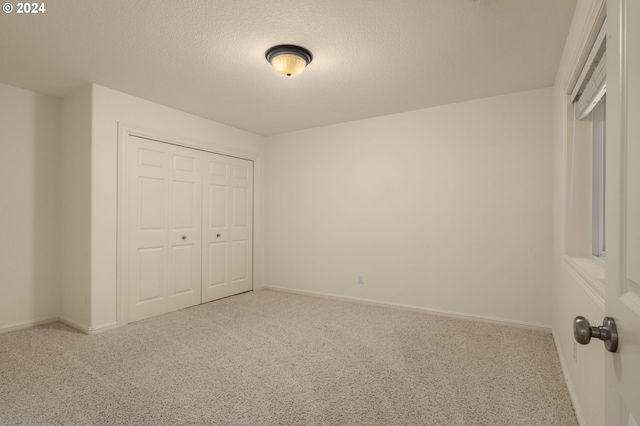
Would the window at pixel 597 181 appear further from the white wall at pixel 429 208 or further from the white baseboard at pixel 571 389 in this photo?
the white wall at pixel 429 208

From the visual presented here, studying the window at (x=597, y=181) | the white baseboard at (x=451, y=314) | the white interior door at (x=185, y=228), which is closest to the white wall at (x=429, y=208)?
the white baseboard at (x=451, y=314)

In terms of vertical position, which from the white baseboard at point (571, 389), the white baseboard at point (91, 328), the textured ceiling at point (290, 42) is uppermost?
the textured ceiling at point (290, 42)

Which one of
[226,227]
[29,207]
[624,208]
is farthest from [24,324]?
[624,208]

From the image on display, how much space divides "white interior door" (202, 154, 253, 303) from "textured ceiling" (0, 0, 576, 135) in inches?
45.8

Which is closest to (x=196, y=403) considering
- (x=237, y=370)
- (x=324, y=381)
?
(x=237, y=370)

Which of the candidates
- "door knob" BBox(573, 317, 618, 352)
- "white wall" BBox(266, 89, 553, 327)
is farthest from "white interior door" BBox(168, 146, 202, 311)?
"door knob" BBox(573, 317, 618, 352)

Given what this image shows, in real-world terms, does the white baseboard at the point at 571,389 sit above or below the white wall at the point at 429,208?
below

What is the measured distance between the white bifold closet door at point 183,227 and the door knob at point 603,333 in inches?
151

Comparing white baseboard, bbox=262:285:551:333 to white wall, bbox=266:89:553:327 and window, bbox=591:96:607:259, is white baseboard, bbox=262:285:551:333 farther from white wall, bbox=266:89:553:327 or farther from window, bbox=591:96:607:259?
window, bbox=591:96:607:259

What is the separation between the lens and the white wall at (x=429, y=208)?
330 cm

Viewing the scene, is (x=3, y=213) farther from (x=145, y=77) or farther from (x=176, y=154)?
(x=145, y=77)

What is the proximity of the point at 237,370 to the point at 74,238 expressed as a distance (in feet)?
7.81

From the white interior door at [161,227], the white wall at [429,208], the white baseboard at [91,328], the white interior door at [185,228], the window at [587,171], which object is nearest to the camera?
the window at [587,171]

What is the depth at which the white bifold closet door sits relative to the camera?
3590 mm
